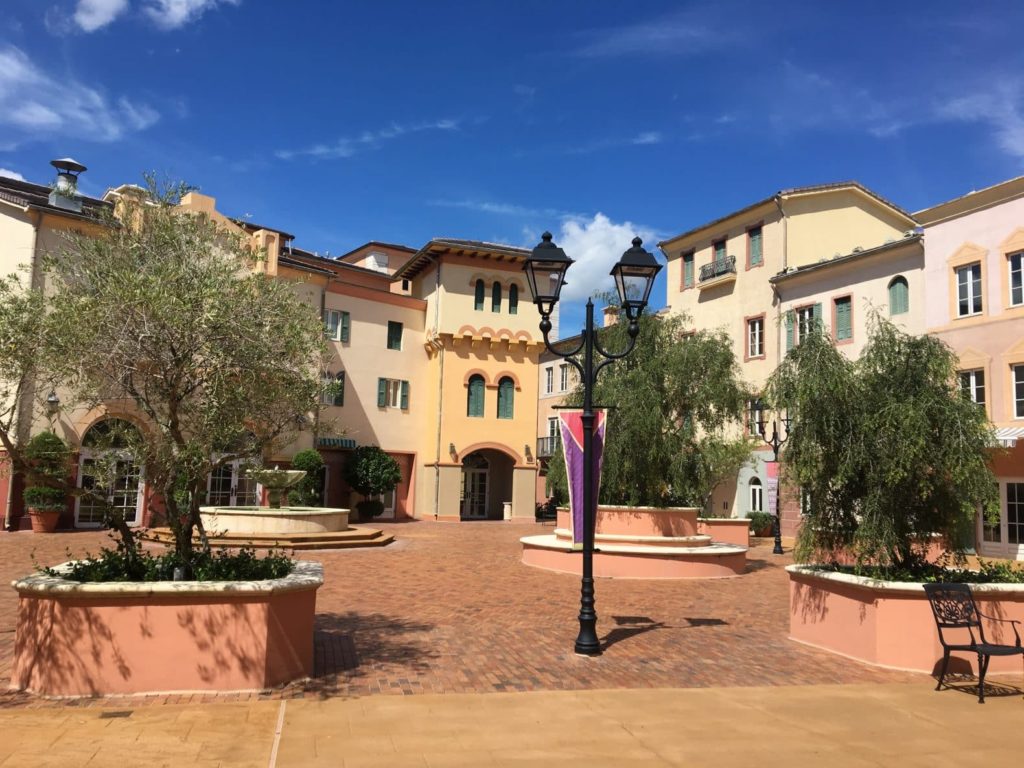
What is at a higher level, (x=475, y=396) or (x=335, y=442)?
(x=475, y=396)

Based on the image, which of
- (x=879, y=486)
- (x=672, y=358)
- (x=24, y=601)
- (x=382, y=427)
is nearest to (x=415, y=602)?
(x=24, y=601)

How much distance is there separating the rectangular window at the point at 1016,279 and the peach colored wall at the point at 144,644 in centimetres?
2220

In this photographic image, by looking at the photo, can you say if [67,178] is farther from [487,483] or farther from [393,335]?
[487,483]

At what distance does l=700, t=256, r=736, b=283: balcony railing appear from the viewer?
105 feet

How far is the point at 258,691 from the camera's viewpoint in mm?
6957

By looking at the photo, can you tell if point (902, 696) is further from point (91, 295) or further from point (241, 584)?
point (91, 295)

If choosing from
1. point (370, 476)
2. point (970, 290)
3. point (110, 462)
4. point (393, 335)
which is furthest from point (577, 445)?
point (393, 335)

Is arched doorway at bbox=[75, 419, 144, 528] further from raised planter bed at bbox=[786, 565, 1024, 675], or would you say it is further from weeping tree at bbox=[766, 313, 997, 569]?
raised planter bed at bbox=[786, 565, 1024, 675]

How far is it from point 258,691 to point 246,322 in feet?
11.1

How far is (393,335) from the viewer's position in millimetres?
34344

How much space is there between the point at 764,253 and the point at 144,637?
28265 millimetres

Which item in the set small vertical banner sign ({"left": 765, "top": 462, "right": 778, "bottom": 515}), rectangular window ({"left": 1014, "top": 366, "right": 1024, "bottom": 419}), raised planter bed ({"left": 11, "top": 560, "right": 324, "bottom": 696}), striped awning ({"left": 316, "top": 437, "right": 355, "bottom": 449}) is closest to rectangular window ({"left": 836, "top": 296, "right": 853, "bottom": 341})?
small vertical banner sign ({"left": 765, "top": 462, "right": 778, "bottom": 515})

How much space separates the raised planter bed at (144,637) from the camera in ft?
22.0

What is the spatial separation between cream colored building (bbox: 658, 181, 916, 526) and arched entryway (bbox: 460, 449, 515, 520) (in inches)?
387
